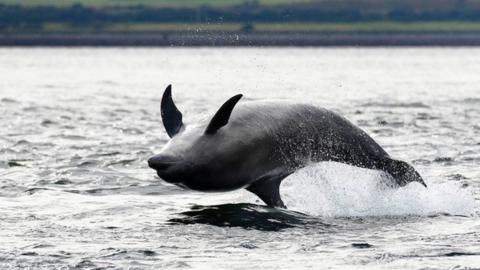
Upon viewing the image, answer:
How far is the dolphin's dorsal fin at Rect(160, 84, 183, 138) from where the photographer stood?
1302 cm

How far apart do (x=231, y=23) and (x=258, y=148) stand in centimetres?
17709

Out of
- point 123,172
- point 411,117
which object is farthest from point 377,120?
point 123,172

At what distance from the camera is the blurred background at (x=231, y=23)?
17912cm

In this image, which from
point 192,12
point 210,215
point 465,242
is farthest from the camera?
point 192,12

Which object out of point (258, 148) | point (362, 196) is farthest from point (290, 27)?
point (258, 148)

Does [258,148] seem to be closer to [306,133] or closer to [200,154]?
[306,133]

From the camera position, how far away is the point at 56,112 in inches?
1313

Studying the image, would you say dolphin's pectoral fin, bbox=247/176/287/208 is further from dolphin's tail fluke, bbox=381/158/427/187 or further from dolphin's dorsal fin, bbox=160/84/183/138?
dolphin's tail fluke, bbox=381/158/427/187

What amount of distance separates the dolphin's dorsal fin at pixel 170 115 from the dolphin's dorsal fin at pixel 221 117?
0.52 metres

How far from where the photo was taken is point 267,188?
13.5m

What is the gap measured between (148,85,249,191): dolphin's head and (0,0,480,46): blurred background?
528 ft

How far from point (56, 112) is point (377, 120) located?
9.83m

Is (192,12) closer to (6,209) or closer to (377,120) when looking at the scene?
(377,120)

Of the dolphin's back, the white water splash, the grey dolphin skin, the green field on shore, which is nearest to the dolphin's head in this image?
the grey dolphin skin
